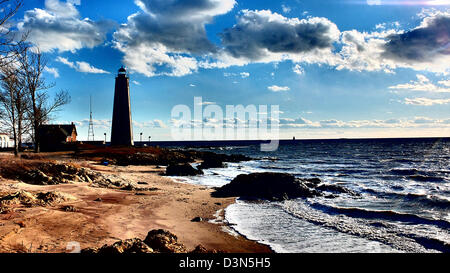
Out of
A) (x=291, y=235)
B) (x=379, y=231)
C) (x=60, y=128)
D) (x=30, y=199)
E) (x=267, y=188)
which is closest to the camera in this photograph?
(x=30, y=199)

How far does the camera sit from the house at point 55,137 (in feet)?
156

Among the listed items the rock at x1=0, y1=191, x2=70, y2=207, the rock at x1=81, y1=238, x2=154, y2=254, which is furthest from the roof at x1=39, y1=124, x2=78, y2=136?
the rock at x1=81, y1=238, x2=154, y2=254

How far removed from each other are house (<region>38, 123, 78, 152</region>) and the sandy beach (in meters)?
38.9

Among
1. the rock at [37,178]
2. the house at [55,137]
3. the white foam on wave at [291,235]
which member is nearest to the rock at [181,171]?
the rock at [37,178]

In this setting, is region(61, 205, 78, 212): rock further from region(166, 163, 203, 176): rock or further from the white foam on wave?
region(166, 163, 203, 176): rock

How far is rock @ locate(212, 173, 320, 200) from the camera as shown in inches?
714

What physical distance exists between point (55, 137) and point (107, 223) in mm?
50397

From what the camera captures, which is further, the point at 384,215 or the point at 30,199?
the point at 384,215

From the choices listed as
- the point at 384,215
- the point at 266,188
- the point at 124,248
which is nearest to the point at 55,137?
the point at 266,188

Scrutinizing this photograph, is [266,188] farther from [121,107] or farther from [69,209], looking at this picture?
[121,107]

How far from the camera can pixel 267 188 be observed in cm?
1834

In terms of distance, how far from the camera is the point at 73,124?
56562 mm

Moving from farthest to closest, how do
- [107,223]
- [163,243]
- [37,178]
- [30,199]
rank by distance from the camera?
[37,178], [30,199], [107,223], [163,243]

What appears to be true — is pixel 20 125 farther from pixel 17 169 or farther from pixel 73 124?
pixel 73 124
